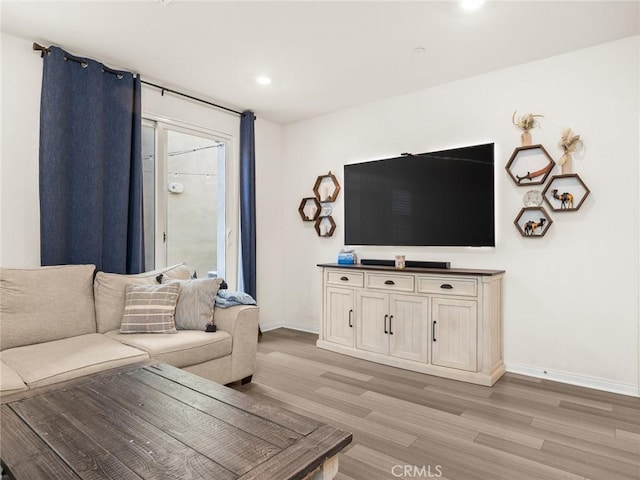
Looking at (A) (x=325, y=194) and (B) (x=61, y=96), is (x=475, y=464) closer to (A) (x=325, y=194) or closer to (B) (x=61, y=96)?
(A) (x=325, y=194)

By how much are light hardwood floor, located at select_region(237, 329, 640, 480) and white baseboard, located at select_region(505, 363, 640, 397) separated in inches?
3.2

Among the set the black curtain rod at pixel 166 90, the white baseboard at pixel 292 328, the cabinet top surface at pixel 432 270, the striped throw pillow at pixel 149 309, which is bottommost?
the white baseboard at pixel 292 328

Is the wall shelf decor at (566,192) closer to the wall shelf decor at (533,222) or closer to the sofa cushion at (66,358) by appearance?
the wall shelf decor at (533,222)

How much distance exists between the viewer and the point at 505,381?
309cm

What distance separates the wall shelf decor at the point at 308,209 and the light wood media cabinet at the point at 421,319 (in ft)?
3.12

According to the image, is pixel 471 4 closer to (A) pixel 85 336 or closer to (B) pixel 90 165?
(B) pixel 90 165

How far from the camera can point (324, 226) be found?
4641mm

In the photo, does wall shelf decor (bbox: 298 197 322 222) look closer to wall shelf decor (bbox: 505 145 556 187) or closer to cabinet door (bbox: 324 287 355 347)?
cabinet door (bbox: 324 287 355 347)

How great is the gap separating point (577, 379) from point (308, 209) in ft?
10.4

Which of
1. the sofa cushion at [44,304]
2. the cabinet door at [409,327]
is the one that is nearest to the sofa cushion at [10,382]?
the sofa cushion at [44,304]

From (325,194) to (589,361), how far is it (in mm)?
2993

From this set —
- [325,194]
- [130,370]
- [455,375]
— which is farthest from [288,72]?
[455,375]

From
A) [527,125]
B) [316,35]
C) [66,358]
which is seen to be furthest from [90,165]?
[527,125]

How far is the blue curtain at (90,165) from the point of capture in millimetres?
2885
